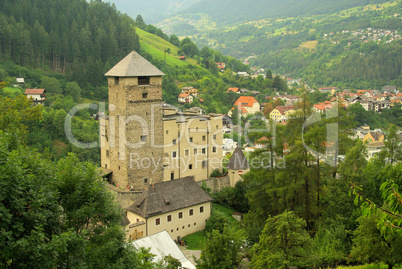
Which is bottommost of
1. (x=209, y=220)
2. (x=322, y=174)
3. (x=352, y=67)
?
(x=209, y=220)

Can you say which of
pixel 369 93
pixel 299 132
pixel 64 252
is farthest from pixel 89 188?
pixel 369 93

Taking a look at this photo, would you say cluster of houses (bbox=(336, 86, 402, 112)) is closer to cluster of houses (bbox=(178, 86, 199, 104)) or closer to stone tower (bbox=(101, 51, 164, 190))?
cluster of houses (bbox=(178, 86, 199, 104))

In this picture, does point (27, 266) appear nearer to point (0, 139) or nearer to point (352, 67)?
point (0, 139)

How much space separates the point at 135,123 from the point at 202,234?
1051cm

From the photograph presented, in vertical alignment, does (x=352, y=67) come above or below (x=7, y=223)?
above

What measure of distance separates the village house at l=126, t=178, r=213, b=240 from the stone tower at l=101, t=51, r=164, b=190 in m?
3.17

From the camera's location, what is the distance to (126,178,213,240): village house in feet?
97.2

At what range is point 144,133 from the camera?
34.3 metres

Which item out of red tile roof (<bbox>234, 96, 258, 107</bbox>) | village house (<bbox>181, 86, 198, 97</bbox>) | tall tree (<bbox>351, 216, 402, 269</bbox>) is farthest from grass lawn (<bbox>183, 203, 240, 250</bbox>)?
red tile roof (<bbox>234, 96, 258, 107</bbox>)

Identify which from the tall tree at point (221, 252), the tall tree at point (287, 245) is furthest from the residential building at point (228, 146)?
the tall tree at point (221, 252)

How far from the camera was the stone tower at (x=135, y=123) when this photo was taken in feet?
109

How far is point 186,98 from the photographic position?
91.8 m

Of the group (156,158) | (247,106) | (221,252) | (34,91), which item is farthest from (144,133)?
(247,106)

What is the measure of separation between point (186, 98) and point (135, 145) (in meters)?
58.5
